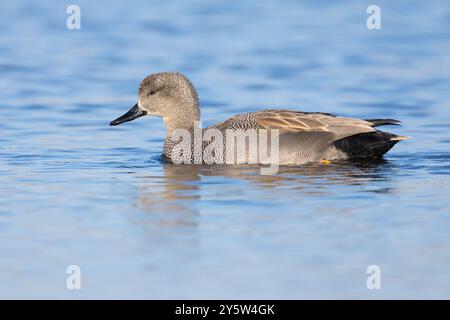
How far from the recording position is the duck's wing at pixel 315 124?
31.3 ft

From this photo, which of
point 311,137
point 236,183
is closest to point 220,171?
point 236,183

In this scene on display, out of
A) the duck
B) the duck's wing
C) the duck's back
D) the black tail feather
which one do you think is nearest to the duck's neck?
the duck

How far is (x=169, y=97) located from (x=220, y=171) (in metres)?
1.30

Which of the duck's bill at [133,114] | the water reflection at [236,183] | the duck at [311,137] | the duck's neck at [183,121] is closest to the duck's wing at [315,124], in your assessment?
the duck at [311,137]

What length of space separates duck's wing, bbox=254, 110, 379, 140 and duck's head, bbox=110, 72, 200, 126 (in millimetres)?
836

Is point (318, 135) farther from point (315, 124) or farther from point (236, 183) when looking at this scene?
point (236, 183)

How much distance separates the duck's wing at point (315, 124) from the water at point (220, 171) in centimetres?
33

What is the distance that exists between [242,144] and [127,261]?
3215 mm

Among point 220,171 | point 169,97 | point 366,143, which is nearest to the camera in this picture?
point 220,171

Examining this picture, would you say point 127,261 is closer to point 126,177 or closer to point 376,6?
point 126,177

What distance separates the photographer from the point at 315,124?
966cm

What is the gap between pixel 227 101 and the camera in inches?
531

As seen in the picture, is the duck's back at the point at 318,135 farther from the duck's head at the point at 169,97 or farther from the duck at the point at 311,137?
the duck's head at the point at 169,97
